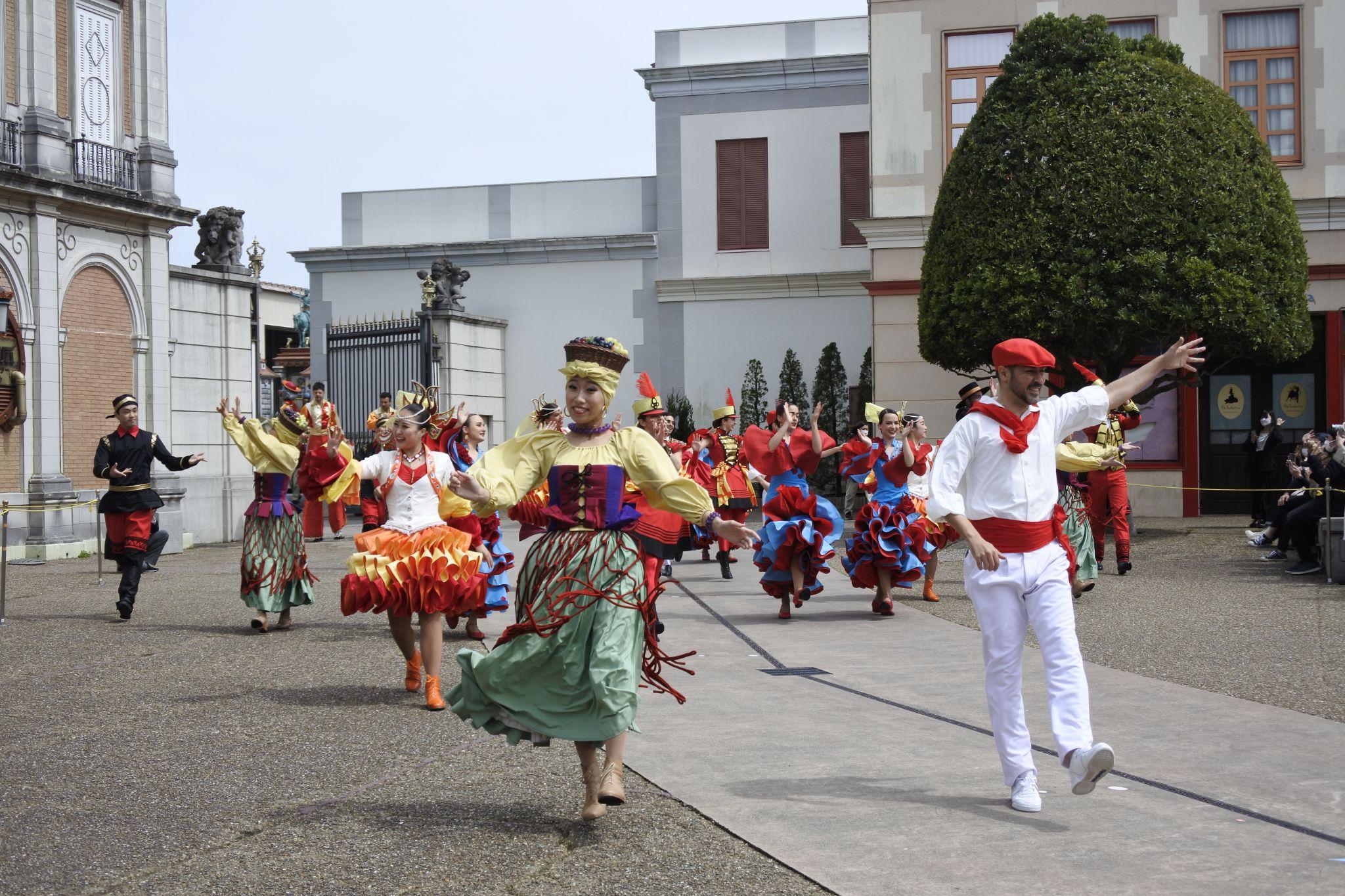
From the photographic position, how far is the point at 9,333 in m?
18.5

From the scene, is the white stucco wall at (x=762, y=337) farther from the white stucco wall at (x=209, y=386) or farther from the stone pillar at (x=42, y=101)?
the stone pillar at (x=42, y=101)

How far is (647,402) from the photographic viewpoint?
39.0 feet

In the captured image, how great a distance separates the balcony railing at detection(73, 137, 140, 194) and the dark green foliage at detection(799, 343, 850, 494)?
45.4 ft

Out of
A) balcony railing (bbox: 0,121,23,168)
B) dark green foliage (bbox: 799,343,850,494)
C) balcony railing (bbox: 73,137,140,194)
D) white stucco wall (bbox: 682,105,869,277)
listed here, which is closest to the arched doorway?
balcony railing (bbox: 73,137,140,194)

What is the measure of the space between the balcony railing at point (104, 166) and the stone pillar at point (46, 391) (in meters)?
0.88

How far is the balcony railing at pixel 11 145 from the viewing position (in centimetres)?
1844

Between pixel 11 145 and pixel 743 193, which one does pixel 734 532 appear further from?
pixel 743 193

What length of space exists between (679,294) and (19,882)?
26.3 metres

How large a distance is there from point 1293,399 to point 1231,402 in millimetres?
995

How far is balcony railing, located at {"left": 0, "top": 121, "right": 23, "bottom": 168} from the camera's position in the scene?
1844cm

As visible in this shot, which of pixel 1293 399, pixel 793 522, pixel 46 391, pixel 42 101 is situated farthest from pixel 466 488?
pixel 1293 399

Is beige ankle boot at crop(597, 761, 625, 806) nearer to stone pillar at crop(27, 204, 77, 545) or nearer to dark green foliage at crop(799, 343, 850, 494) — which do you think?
stone pillar at crop(27, 204, 77, 545)

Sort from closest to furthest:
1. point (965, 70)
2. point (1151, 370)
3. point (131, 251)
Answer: point (1151, 370)
point (131, 251)
point (965, 70)

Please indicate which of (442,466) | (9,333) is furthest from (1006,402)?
(9,333)
